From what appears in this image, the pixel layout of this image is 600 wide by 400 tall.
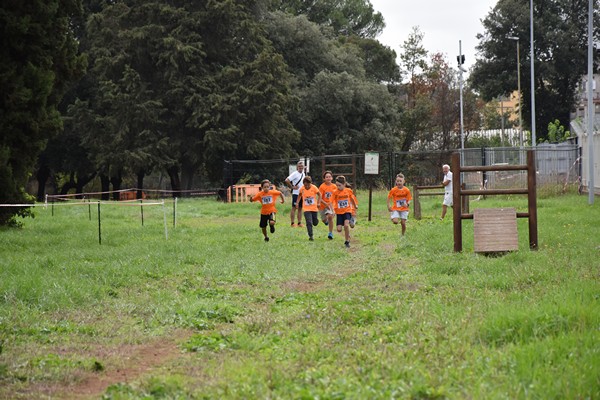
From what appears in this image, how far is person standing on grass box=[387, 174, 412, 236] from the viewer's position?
2122cm

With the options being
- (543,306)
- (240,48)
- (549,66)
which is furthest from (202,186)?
(543,306)

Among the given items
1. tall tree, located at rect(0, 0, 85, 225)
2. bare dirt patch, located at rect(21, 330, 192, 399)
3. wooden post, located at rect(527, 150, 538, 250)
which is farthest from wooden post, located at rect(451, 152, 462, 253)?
tall tree, located at rect(0, 0, 85, 225)

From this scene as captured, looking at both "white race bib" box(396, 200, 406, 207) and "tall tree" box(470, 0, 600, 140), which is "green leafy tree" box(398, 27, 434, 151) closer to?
"tall tree" box(470, 0, 600, 140)

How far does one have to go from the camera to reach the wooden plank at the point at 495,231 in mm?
14727

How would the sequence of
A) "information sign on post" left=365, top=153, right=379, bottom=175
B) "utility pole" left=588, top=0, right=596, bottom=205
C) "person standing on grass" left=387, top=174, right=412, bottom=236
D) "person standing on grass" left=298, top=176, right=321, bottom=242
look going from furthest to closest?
1. "information sign on post" left=365, top=153, right=379, bottom=175
2. "utility pole" left=588, top=0, right=596, bottom=205
3. "person standing on grass" left=298, top=176, right=321, bottom=242
4. "person standing on grass" left=387, top=174, right=412, bottom=236

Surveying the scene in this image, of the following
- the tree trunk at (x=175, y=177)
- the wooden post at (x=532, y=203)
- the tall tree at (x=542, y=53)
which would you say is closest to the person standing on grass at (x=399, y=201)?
the wooden post at (x=532, y=203)

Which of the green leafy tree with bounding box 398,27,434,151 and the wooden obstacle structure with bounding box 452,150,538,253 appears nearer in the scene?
the wooden obstacle structure with bounding box 452,150,538,253

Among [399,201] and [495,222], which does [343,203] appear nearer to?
[399,201]

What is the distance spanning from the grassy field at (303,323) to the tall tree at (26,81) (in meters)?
4.72

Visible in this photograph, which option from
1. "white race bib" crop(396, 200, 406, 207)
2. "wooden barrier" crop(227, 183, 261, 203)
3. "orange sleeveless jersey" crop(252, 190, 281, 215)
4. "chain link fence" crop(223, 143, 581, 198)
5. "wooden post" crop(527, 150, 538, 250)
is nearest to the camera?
"wooden post" crop(527, 150, 538, 250)

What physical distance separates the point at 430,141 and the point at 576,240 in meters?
57.2

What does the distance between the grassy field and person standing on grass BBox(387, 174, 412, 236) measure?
13.1 ft

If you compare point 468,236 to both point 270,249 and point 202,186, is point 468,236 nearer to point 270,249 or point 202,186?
point 270,249

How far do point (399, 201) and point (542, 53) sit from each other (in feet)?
154
